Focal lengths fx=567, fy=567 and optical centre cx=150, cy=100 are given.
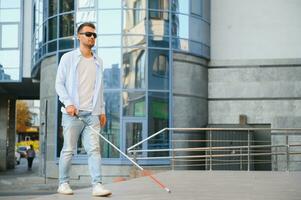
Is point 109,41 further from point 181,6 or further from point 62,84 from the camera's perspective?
point 62,84

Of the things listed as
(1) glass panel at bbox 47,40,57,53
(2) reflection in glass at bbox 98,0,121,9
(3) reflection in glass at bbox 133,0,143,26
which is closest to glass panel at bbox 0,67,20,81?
(1) glass panel at bbox 47,40,57,53

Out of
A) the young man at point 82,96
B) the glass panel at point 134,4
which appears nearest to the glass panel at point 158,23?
the glass panel at point 134,4

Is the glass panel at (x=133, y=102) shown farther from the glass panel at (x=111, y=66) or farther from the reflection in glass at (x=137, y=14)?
the reflection in glass at (x=137, y=14)

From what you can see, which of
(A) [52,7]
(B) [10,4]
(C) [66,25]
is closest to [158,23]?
(C) [66,25]

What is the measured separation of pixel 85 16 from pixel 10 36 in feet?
26.2

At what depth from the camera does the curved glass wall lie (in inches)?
1128

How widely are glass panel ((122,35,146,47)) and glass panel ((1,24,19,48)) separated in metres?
9.33

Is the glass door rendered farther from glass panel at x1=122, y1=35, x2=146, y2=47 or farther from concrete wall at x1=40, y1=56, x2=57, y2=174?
concrete wall at x1=40, y1=56, x2=57, y2=174

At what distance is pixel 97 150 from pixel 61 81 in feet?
3.05

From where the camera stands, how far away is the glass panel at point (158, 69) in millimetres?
21547

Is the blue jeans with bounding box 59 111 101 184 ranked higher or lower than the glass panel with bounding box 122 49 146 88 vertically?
lower

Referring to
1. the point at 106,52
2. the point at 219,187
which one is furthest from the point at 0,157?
the point at 219,187

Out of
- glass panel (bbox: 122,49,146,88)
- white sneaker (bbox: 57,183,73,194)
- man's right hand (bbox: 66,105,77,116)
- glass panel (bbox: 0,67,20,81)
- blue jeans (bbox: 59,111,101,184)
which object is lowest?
white sneaker (bbox: 57,183,73,194)

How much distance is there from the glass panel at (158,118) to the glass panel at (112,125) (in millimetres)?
1204
